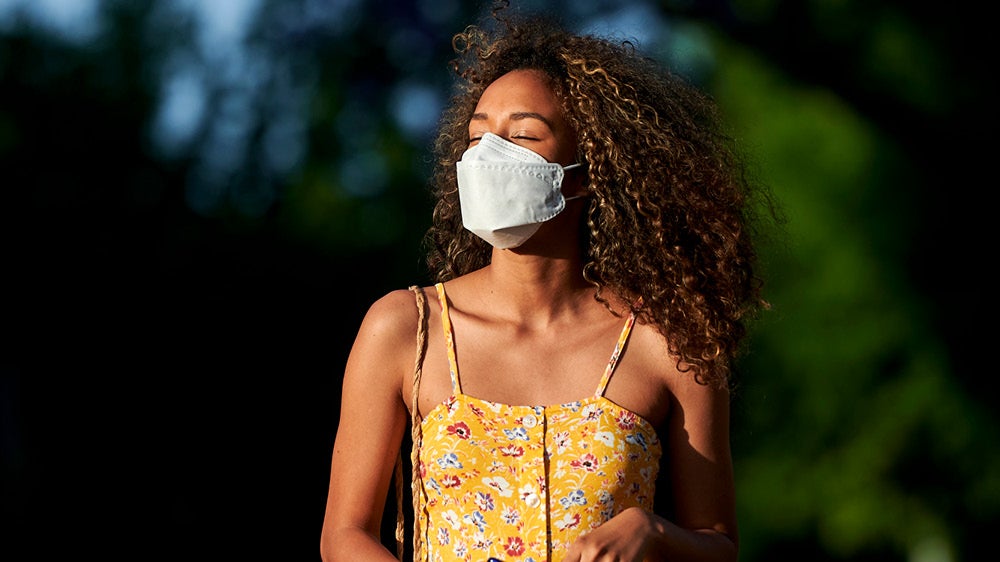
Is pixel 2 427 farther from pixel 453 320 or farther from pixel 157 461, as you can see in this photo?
pixel 453 320

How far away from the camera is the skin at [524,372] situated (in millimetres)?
2770

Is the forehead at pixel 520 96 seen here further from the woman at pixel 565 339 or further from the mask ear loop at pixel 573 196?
the mask ear loop at pixel 573 196

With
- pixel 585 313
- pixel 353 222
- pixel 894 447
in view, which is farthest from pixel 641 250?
pixel 894 447

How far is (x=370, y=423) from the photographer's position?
278cm

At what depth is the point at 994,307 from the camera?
26.8ft

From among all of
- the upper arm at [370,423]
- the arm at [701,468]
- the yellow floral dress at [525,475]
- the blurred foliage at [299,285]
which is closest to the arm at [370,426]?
the upper arm at [370,423]

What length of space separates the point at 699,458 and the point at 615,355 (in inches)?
10.3

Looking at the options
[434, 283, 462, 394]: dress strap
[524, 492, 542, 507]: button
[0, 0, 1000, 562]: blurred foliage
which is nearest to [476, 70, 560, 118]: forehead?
[434, 283, 462, 394]: dress strap

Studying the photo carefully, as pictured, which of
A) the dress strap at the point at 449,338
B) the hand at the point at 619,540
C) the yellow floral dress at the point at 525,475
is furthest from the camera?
the dress strap at the point at 449,338

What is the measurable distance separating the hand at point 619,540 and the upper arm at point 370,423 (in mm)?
447

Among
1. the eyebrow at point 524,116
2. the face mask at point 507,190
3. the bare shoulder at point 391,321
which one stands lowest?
the bare shoulder at point 391,321

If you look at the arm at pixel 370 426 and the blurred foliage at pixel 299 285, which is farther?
the blurred foliage at pixel 299 285

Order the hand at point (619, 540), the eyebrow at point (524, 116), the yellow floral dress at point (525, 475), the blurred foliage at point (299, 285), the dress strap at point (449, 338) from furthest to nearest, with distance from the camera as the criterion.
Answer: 1. the blurred foliage at point (299, 285)
2. the eyebrow at point (524, 116)
3. the dress strap at point (449, 338)
4. the yellow floral dress at point (525, 475)
5. the hand at point (619, 540)

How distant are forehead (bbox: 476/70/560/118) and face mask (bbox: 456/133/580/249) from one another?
8cm
